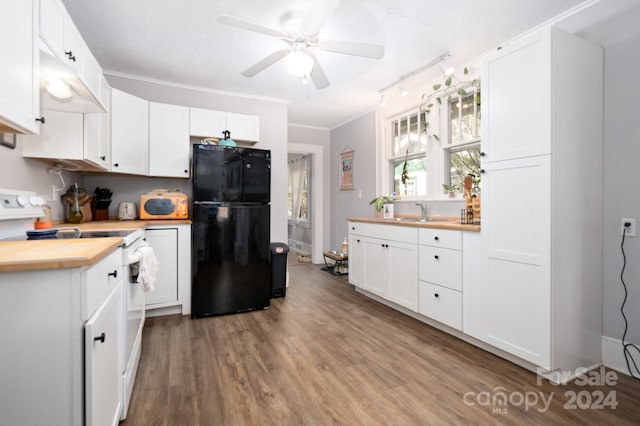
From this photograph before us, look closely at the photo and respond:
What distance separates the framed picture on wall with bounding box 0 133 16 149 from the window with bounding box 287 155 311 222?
16.0 ft

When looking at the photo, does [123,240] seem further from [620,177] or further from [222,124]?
[620,177]

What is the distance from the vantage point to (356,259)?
3697 mm

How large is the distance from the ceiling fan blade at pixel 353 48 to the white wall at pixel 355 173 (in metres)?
2.28

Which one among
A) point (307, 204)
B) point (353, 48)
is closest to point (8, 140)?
point (353, 48)

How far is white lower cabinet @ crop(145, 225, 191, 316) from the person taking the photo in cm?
286

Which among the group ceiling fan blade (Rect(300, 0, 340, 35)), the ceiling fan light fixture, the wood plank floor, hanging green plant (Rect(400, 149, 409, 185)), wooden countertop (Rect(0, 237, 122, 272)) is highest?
ceiling fan blade (Rect(300, 0, 340, 35))

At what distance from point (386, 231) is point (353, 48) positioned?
1723mm

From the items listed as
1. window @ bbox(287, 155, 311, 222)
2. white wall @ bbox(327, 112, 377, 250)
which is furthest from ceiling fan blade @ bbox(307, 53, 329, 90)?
window @ bbox(287, 155, 311, 222)

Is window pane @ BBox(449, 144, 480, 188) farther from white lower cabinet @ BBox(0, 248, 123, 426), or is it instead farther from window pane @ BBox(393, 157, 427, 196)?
white lower cabinet @ BBox(0, 248, 123, 426)

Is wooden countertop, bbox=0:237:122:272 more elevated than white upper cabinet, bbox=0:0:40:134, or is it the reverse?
white upper cabinet, bbox=0:0:40:134

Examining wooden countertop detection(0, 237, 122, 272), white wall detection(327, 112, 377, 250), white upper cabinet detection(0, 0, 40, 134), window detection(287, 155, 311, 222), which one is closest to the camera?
wooden countertop detection(0, 237, 122, 272)

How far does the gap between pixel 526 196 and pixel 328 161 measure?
12.7 feet

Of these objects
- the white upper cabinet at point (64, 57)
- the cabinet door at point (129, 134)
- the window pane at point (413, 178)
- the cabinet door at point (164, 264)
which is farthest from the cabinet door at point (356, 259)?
the white upper cabinet at point (64, 57)

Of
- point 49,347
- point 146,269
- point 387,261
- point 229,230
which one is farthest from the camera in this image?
point 387,261
